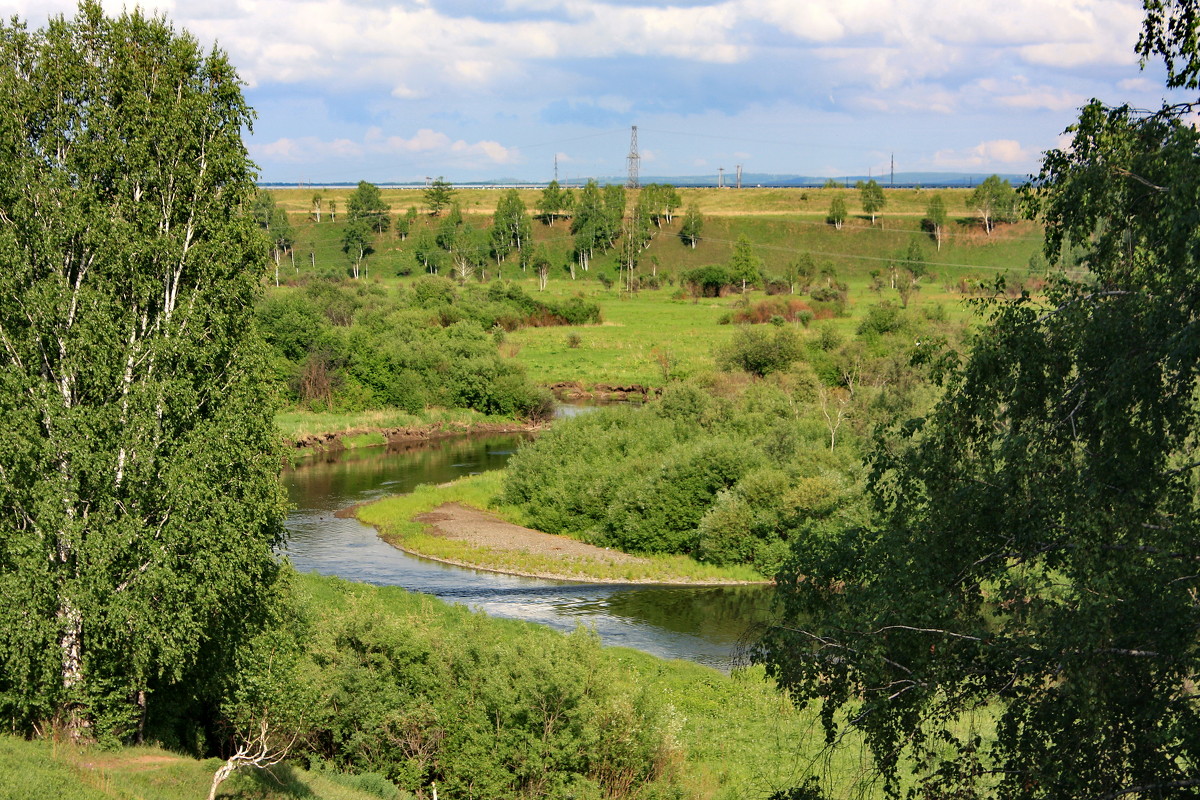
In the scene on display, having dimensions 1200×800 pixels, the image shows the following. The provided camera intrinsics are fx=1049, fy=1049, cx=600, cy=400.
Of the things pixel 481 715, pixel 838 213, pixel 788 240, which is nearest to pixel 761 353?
pixel 481 715

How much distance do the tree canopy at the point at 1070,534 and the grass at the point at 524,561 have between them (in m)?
32.0

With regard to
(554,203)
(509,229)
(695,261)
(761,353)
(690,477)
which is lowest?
(690,477)

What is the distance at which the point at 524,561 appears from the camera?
151 feet

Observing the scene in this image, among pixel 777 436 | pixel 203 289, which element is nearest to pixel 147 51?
pixel 203 289

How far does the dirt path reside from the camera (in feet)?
156

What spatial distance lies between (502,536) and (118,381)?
3200 centimetres

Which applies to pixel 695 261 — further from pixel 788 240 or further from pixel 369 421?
pixel 369 421

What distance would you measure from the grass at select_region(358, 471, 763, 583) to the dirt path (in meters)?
0.53

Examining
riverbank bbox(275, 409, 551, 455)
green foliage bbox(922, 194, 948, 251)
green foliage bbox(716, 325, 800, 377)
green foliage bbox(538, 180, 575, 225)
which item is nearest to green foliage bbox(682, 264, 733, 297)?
green foliage bbox(922, 194, 948, 251)

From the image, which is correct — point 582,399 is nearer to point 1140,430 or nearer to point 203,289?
point 203,289

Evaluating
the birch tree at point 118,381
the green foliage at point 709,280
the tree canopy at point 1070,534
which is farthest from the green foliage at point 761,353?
the tree canopy at point 1070,534

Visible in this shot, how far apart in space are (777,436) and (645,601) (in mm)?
13470

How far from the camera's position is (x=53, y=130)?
725 inches

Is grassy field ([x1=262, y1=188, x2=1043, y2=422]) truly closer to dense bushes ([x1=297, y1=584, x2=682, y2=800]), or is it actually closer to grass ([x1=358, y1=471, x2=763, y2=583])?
grass ([x1=358, y1=471, x2=763, y2=583])
